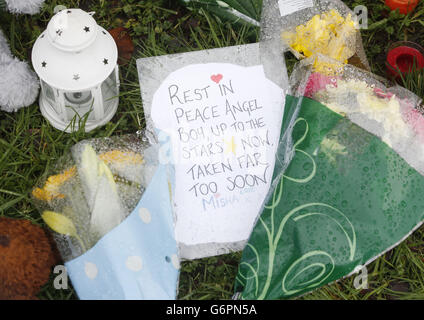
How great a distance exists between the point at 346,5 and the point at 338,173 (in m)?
0.56

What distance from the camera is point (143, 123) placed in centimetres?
128

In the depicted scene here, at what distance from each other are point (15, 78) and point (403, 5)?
103cm

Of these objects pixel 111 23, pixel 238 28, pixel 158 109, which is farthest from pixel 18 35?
pixel 238 28

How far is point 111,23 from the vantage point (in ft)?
4.50

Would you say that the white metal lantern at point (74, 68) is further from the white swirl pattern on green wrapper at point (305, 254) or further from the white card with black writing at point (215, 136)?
the white swirl pattern on green wrapper at point (305, 254)

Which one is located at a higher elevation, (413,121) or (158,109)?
(413,121)

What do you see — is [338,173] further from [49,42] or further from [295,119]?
[49,42]

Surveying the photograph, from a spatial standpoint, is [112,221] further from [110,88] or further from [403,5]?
[403,5]

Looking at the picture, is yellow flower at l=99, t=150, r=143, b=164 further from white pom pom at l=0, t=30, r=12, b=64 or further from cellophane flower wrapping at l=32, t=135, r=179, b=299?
white pom pom at l=0, t=30, r=12, b=64

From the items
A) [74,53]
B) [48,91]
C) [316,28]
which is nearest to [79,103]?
[48,91]

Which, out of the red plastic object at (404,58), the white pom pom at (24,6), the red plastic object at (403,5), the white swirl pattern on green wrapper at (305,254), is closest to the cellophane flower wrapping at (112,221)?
the white swirl pattern on green wrapper at (305,254)

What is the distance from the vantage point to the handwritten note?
121 centimetres

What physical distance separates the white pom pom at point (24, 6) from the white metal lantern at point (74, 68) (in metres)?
0.18
